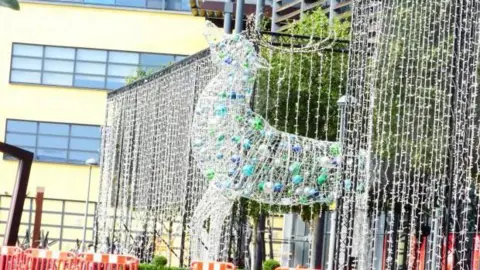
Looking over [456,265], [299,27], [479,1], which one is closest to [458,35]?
[479,1]

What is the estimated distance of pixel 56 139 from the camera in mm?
47781

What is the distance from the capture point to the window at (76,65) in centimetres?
4766

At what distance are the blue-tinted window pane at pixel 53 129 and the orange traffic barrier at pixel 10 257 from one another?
26.5 meters

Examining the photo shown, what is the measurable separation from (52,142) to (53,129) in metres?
0.52

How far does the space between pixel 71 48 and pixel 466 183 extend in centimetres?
3171

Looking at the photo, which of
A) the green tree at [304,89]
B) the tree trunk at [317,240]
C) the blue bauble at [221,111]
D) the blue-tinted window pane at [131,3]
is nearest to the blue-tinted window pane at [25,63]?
the blue-tinted window pane at [131,3]

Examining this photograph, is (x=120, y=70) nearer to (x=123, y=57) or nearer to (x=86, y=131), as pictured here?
(x=123, y=57)

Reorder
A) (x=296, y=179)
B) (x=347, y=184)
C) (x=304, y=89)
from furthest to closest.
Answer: (x=304, y=89)
(x=296, y=179)
(x=347, y=184)

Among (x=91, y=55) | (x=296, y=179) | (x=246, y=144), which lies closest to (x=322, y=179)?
(x=296, y=179)

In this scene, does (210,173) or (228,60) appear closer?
(210,173)

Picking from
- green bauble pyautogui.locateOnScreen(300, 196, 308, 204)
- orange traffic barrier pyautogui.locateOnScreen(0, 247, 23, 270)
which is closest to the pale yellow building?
green bauble pyautogui.locateOnScreen(300, 196, 308, 204)

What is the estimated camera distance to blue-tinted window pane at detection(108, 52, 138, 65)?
47.8 m

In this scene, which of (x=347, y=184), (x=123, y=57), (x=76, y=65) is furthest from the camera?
(x=76, y=65)

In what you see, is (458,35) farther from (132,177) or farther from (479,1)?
(132,177)
